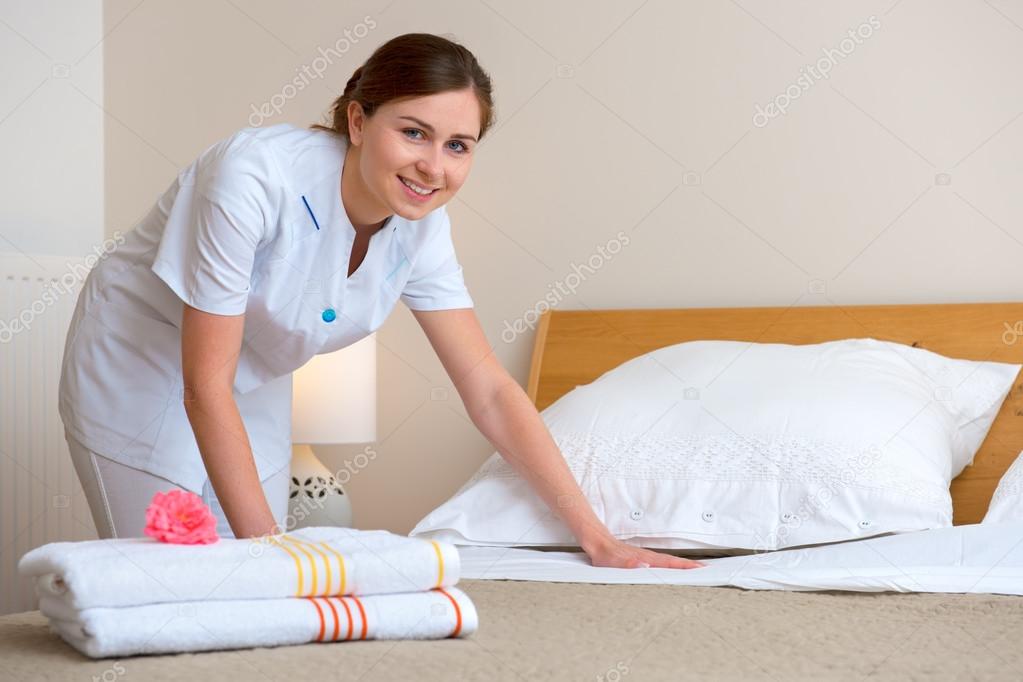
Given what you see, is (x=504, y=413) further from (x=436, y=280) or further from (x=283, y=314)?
(x=283, y=314)

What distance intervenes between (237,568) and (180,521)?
11 centimetres

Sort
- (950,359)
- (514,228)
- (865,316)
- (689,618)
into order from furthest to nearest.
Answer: (514,228), (865,316), (950,359), (689,618)

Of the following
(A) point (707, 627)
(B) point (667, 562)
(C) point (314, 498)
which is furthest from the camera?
(C) point (314, 498)

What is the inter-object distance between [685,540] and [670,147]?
3.51 feet

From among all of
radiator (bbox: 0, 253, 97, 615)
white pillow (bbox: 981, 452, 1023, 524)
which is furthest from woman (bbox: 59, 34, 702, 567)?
radiator (bbox: 0, 253, 97, 615)

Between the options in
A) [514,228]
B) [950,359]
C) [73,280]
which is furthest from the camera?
[73,280]

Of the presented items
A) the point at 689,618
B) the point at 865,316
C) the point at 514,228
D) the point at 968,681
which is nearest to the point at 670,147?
the point at 514,228

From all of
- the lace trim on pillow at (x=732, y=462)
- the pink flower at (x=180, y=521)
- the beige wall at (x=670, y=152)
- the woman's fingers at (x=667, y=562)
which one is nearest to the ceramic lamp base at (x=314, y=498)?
the beige wall at (x=670, y=152)

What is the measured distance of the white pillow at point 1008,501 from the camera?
1648 millimetres

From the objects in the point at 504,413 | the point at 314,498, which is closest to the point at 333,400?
the point at 314,498

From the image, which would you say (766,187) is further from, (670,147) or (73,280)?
(73,280)

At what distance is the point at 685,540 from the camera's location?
5.57 feet

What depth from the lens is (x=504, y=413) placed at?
5.86 ft

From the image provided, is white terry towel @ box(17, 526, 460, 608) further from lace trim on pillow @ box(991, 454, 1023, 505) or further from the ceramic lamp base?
the ceramic lamp base
